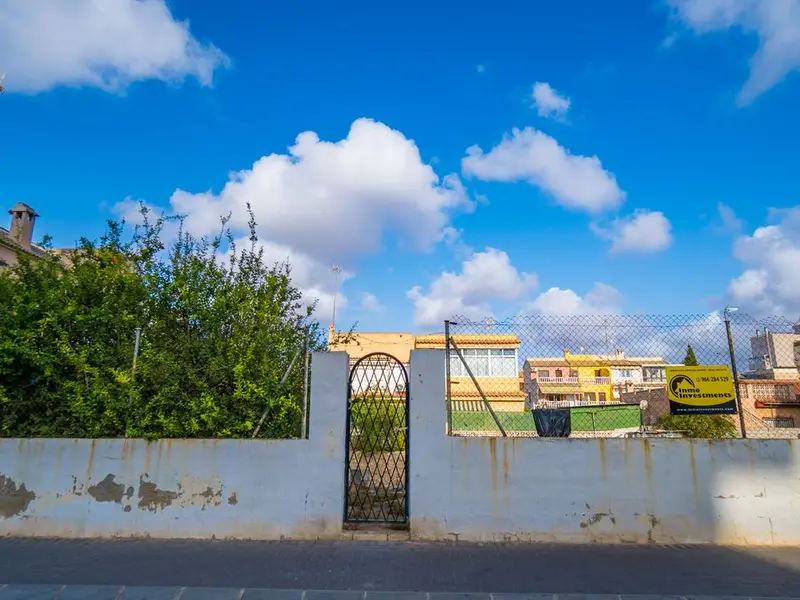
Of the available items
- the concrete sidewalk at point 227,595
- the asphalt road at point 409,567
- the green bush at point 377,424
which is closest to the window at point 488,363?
the green bush at point 377,424

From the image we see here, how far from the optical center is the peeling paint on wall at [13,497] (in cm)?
593

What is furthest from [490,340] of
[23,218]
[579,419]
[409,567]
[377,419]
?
[23,218]

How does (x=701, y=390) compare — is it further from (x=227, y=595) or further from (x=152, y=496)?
(x=152, y=496)

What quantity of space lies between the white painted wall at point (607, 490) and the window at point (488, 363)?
178cm

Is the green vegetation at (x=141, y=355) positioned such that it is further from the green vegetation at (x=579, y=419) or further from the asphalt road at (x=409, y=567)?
the green vegetation at (x=579, y=419)

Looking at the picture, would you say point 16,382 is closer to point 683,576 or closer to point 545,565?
point 545,565

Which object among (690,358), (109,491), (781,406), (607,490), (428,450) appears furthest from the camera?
(781,406)

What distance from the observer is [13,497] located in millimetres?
5961

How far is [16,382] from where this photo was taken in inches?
257

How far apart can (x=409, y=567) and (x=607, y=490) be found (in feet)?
8.48

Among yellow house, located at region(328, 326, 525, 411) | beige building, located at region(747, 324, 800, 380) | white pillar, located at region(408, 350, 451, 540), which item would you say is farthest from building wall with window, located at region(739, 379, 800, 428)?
white pillar, located at region(408, 350, 451, 540)

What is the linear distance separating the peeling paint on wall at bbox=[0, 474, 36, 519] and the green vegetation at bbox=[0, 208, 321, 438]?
0.65 m

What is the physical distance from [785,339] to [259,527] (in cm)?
753

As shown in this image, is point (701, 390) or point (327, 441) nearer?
point (327, 441)
